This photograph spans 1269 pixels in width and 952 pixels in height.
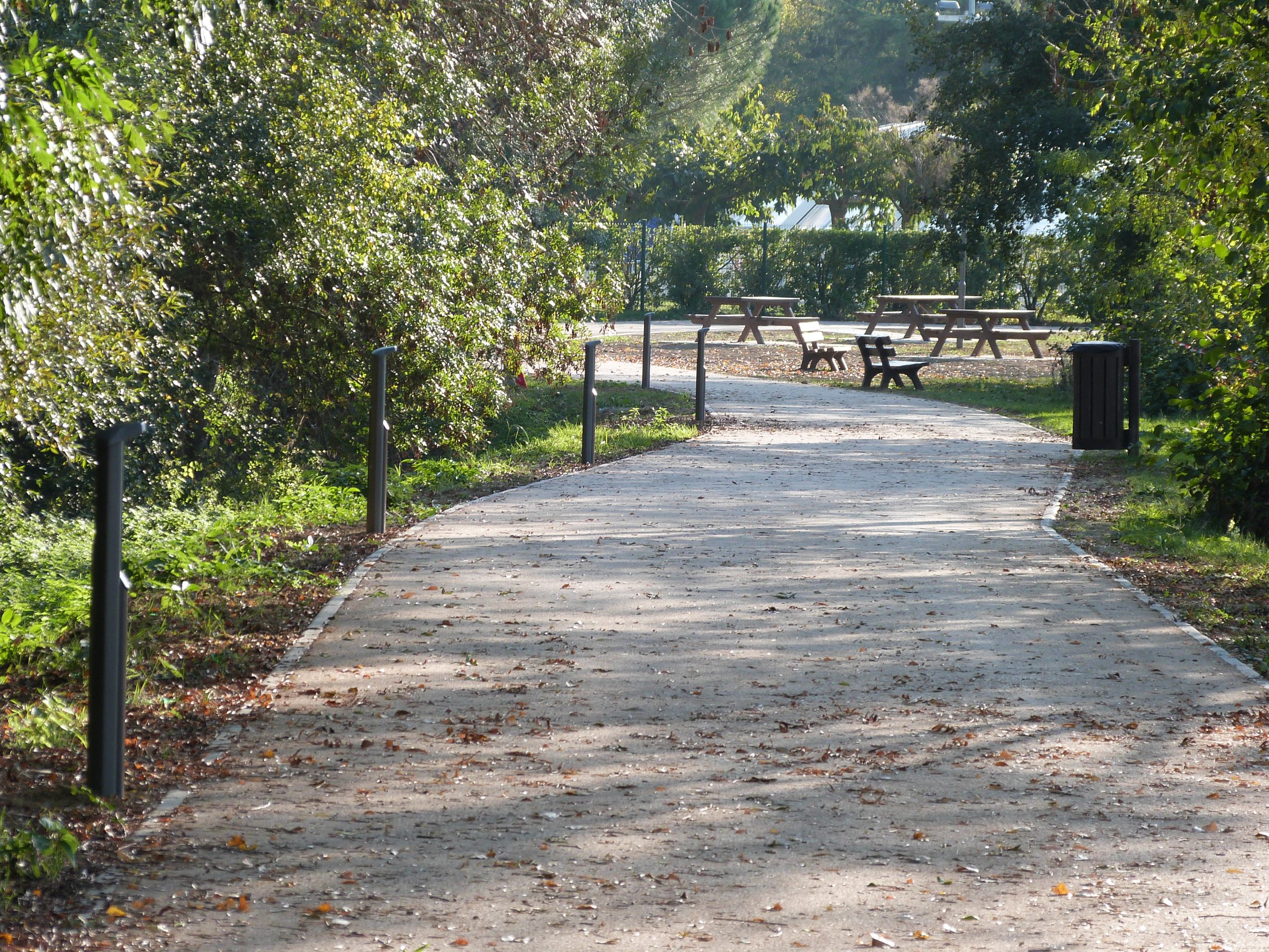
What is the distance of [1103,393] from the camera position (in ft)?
42.5

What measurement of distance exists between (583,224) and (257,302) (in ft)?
45.0

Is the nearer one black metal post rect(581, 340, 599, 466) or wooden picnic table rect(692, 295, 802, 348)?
black metal post rect(581, 340, 599, 466)

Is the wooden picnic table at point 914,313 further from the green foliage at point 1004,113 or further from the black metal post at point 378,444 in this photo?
the black metal post at point 378,444

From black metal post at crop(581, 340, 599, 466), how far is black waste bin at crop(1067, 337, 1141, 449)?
444 centimetres

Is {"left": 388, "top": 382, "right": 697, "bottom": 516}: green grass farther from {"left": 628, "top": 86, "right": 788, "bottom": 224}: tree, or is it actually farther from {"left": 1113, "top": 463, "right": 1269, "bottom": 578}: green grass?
{"left": 628, "top": 86, "right": 788, "bottom": 224}: tree

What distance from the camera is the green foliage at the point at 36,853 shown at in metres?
3.77

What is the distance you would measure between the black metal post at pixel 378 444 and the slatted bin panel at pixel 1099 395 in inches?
273

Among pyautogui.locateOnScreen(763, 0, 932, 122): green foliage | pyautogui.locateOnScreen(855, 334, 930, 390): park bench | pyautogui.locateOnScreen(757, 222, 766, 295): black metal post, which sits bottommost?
pyautogui.locateOnScreen(855, 334, 930, 390): park bench

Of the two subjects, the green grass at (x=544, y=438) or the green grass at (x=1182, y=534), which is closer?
the green grass at (x=1182, y=534)

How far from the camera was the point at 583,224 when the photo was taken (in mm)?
24016

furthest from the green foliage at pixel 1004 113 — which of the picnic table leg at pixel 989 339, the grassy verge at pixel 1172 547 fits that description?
the grassy verge at pixel 1172 547

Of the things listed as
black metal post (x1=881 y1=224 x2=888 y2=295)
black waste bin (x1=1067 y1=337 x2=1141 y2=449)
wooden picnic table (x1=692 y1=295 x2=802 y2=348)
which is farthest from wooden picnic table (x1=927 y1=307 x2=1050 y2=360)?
black metal post (x1=881 y1=224 x2=888 y2=295)

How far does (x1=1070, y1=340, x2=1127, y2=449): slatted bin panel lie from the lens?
42.4 feet

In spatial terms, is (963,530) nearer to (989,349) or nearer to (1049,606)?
(1049,606)
